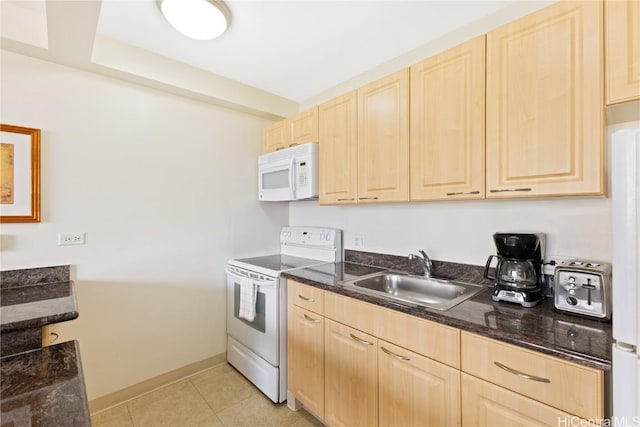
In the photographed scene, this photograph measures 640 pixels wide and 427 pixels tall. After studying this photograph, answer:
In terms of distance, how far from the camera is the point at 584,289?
1149mm

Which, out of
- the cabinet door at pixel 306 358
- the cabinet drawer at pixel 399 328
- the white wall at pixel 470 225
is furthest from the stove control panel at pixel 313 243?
the cabinet drawer at pixel 399 328

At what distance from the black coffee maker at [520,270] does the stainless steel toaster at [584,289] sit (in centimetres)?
12

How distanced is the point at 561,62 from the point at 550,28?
0.54 ft

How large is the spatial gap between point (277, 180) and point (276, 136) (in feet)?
1.48

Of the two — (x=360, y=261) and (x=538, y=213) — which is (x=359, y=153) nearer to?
(x=360, y=261)

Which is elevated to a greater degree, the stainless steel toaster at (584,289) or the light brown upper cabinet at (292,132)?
the light brown upper cabinet at (292,132)

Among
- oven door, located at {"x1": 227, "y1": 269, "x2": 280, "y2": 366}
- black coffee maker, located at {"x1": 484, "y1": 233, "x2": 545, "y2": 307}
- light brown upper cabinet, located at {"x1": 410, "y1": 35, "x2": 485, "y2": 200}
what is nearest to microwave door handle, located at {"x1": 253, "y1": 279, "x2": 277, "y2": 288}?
oven door, located at {"x1": 227, "y1": 269, "x2": 280, "y2": 366}

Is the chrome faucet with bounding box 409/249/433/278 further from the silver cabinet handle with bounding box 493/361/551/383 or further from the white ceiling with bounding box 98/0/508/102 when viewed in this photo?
the white ceiling with bounding box 98/0/508/102

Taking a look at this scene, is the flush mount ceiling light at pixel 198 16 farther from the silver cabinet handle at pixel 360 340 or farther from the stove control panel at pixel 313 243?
the silver cabinet handle at pixel 360 340

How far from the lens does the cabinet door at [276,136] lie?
259cm

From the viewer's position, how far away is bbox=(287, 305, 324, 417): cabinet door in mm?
1758

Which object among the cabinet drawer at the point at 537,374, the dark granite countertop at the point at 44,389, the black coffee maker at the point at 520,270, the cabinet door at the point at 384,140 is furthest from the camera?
the cabinet door at the point at 384,140

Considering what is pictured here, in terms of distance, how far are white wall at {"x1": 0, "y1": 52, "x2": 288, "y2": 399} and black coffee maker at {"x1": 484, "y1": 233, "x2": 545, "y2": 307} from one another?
211 cm

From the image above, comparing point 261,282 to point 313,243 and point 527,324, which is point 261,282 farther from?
point 527,324
